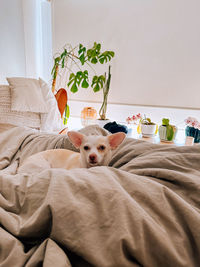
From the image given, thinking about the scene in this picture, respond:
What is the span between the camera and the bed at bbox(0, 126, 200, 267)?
0.35 metres

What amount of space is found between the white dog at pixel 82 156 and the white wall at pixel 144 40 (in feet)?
7.45

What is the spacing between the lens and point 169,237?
1.24ft

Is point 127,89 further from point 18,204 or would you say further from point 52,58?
point 18,204

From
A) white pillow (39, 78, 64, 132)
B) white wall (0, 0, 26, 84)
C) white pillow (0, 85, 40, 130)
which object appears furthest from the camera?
white wall (0, 0, 26, 84)

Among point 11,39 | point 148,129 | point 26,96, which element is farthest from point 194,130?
point 11,39

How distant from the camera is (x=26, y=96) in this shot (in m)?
1.92

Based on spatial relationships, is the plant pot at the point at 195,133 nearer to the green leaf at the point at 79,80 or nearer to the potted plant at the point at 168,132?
the potted plant at the point at 168,132

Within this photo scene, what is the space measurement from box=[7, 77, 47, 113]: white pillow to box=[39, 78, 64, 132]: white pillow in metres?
0.07

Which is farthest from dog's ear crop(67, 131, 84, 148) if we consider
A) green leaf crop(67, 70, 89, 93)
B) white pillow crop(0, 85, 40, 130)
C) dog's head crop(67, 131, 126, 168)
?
green leaf crop(67, 70, 89, 93)

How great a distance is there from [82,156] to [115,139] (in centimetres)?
20

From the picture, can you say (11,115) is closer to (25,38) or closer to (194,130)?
(25,38)

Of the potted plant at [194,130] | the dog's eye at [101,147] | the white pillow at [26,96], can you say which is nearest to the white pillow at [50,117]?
the white pillow at [26,96]

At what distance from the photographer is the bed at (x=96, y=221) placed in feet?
1.15

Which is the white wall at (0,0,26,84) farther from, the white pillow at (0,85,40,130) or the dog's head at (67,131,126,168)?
the dog's head at (67,131,126,168)
